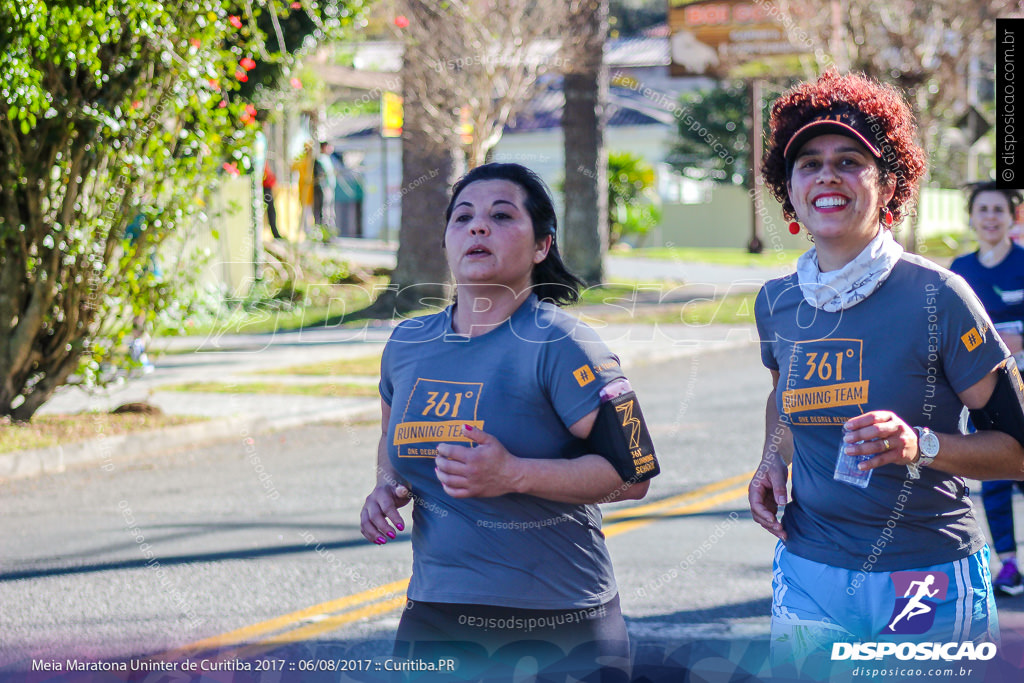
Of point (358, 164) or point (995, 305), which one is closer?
point (995, 305)

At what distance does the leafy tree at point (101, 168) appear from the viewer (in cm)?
912

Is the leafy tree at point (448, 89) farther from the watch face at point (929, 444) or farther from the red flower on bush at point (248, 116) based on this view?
the watch face at point (929, 444)

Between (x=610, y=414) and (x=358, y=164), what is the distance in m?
42.0

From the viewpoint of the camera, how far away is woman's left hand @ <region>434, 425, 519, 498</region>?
8.74 ft

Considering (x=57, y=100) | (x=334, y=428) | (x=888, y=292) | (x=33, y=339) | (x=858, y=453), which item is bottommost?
(x=334, y=428)

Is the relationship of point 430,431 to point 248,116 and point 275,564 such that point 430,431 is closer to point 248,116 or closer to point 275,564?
point 275,564

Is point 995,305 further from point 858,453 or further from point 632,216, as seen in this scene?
point 632,216

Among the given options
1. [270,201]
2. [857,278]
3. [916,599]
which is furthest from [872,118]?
[270,201]

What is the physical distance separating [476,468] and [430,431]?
274 mm

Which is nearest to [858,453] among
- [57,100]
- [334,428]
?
[57,100]

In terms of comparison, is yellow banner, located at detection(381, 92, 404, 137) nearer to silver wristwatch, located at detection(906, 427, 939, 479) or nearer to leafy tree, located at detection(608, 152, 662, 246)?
leafy tree, located at detection(608, 152, 662, 246)

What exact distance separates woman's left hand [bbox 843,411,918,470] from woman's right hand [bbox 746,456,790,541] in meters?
0.51

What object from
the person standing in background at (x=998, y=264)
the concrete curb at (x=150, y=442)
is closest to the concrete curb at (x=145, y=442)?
the concrete curb at (x=150, y=442)

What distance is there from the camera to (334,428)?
36.2 feet
